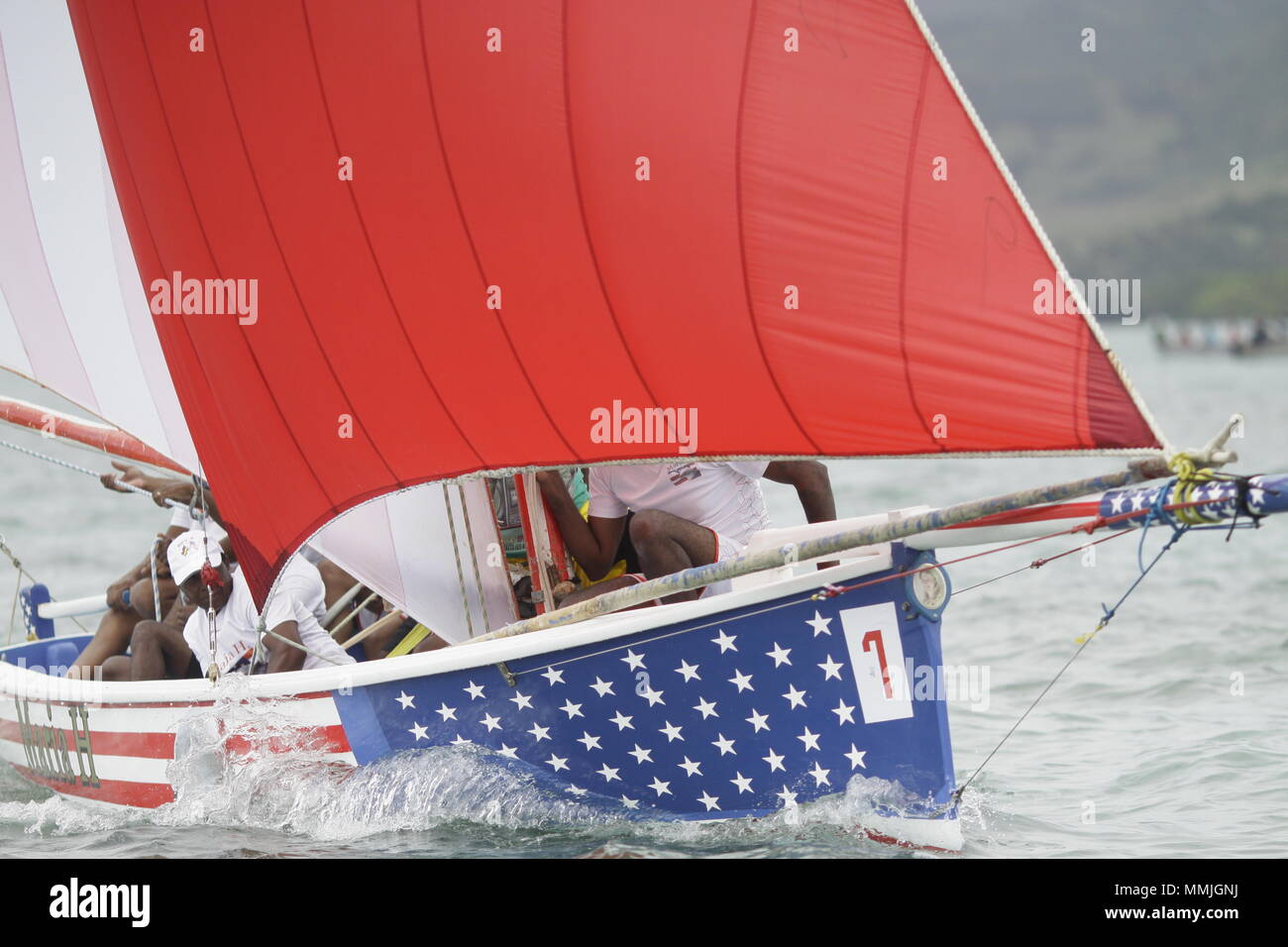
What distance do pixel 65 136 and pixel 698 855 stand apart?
17.2 feet

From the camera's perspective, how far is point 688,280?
5.18m

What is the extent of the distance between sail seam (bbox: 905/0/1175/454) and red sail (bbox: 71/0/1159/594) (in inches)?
0.7

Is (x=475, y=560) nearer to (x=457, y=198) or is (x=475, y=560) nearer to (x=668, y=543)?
(x=668, y=543)

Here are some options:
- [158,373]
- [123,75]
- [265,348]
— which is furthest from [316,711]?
[123,75]

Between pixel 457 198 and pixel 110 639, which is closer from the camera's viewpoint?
pixel 457 198

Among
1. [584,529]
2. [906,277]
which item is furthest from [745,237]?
[584,529]

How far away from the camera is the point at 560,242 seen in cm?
557

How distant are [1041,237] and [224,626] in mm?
4546

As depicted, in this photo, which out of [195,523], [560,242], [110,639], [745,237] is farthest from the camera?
[110,639]

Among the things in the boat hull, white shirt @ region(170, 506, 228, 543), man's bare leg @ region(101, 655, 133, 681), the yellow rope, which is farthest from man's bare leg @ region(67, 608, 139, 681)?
the yellow rope

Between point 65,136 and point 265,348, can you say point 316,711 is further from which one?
point 65,136

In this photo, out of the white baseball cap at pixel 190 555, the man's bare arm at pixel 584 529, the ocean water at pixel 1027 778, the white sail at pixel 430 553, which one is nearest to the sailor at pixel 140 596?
the white baseball cap at pixel 190 555

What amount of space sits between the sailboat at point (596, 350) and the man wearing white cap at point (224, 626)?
0.29 metres

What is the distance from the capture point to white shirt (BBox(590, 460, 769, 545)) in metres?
6.36
